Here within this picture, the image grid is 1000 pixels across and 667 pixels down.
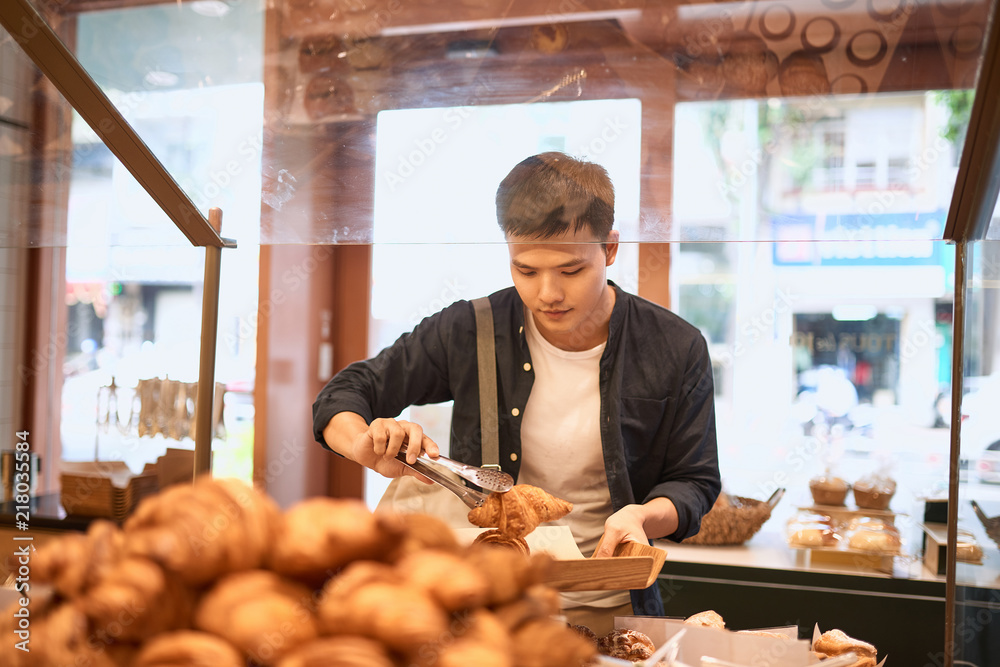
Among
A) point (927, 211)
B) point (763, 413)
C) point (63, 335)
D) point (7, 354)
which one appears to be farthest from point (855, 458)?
point (7, 354)

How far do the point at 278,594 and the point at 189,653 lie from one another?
6cm

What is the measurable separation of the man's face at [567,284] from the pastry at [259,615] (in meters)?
0.61

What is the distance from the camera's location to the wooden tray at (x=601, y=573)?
2.60 feet

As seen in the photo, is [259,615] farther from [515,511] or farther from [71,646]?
[515,511]

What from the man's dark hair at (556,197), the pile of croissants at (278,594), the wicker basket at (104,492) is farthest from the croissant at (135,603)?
the wicker basket at (104,492)

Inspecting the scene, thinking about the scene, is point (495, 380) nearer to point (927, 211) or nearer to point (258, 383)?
point (927, 211)

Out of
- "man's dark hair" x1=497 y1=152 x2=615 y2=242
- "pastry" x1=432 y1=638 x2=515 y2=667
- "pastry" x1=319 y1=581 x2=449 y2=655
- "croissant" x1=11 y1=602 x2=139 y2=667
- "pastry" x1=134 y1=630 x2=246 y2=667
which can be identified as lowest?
"croissant" x1=11 y1=602 x2=139 y2=667

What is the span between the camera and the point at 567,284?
120cm

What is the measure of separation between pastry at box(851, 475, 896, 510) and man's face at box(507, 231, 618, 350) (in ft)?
4.75

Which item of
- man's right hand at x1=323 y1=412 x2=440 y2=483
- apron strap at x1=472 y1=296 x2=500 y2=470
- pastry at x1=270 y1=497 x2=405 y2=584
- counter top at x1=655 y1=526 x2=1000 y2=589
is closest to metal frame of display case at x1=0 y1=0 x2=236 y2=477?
man's right hand at x1=323 y1=412 x2=440 y2=483

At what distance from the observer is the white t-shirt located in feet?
4.64

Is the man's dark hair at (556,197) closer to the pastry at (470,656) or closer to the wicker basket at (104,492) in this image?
the pastry at (470,656)

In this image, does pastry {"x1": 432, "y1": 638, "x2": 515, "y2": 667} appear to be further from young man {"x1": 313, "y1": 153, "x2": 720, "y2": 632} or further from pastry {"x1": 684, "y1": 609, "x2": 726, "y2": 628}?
young man {"x1": 313, "y1": 153, "x2": 720, "y2": 632}

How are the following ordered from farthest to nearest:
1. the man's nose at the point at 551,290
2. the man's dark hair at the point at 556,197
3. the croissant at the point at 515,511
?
the man's nose at the point at 551,290
the croissant at the point at 515,511
the man's dark hair at the point at 556,197
